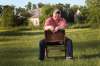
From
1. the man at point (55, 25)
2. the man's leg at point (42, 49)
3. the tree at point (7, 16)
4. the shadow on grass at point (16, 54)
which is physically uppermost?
the man at point (55, 25)

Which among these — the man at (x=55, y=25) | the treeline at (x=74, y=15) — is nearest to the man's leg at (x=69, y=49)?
the man at (x=55, y=25)

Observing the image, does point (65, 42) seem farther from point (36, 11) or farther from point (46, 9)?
point (36, 11)

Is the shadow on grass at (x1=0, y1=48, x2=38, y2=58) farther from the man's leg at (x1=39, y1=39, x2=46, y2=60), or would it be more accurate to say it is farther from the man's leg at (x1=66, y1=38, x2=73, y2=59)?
the man's leg at (x1=66, y1=38, x2=73, y2=59)

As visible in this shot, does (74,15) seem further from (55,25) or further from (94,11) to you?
(55,25)

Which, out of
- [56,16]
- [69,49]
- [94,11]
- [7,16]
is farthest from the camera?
[7,16]

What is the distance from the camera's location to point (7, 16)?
76312 millimetres

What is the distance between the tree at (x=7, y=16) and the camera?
248 ft

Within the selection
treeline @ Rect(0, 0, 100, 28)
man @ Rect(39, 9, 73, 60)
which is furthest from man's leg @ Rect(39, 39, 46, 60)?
treeline @ Rect(0, 0, 100, 28)

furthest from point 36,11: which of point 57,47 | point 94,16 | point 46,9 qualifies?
point 57,47

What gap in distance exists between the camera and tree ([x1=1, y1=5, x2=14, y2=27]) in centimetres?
7562

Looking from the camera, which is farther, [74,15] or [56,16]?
[74,15]

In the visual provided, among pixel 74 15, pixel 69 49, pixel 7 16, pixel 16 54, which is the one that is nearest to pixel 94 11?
pixel 7 16

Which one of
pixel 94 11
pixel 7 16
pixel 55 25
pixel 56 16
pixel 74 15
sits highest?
pixel 56 16

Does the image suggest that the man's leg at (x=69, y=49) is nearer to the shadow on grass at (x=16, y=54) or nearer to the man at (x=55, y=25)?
the man at (x=55, y=25)
